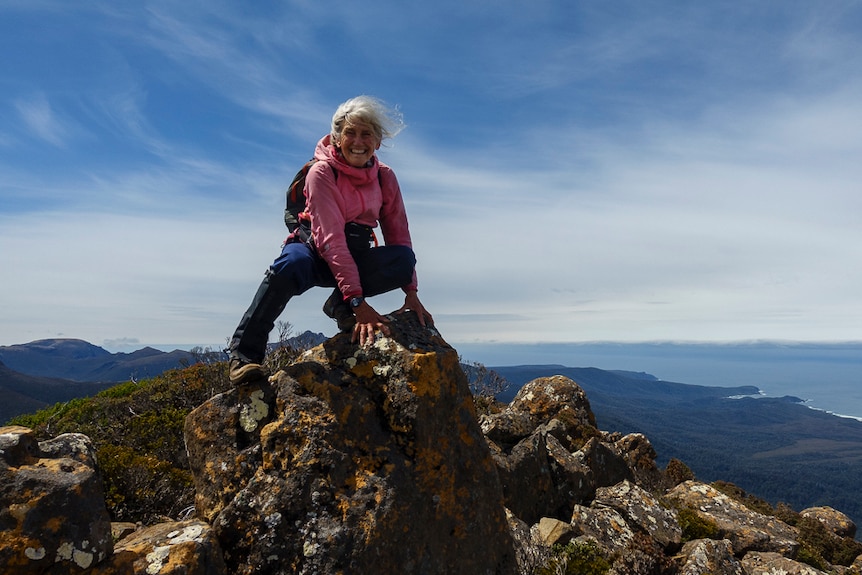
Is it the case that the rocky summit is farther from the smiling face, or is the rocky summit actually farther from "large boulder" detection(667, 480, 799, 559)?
"large boulder" detection(667, 480, 799, 559)

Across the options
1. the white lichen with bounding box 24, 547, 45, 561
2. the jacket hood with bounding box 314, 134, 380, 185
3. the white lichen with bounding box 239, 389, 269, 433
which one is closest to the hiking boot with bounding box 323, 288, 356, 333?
the white lichen with bounding box 239, 389, 269, 433

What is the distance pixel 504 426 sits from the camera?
1452 centimetres

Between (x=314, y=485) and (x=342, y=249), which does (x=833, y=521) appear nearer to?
(x=314, y=485)

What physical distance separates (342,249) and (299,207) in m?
1.21

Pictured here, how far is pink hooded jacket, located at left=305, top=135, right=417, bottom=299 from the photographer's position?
6.41 metres

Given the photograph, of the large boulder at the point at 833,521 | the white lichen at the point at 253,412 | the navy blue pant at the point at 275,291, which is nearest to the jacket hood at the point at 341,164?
the navy blue pant at the point at 275,291

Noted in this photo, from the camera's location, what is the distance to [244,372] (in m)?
6.19

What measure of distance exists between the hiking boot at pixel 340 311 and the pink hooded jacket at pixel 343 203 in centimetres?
74

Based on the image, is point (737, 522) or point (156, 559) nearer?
point (156, 559)

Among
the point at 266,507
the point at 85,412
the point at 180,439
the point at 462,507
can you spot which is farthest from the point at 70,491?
the point at 85,412

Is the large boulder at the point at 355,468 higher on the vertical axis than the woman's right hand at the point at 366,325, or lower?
lower

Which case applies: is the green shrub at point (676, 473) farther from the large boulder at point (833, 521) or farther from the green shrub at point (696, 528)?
the green shrub at point (696, 528)

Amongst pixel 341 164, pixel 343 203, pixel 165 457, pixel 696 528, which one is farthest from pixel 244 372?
pixel 696 528

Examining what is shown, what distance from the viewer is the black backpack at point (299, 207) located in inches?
268
